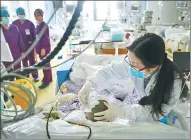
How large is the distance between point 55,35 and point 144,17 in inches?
97.7

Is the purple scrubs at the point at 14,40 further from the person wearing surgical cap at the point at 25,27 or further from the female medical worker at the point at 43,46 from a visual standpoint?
the female medical worker at the point at 43,46

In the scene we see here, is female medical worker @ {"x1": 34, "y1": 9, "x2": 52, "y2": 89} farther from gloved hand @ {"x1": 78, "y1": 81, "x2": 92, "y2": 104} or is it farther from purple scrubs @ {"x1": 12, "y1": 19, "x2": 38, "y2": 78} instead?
gloved hand @ {"x1": 78, "y1": 81, "x2": 92, "y2": 104}

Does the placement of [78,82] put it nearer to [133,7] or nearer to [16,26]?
[16,26]

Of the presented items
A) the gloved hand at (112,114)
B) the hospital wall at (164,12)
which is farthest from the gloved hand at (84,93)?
the hospital wall at (164,12)

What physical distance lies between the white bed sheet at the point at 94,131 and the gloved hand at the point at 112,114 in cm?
8

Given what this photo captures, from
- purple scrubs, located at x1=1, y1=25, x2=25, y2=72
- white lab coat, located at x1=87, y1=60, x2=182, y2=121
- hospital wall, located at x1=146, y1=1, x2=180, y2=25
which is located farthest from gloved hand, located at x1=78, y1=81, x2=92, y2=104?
hospital wall, located at x1=146, y1=1, x2=180, y2=25

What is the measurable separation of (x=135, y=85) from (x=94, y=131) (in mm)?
571

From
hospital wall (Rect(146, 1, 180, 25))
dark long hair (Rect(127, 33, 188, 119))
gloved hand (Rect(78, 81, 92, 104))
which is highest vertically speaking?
hospital wall (Rect(146, 1, 180, 25))

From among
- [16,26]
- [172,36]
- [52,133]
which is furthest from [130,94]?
[172,36]

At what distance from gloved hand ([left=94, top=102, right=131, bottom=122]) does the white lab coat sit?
2 cm

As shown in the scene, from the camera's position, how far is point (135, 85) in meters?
1.57

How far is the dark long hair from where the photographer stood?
1.19m

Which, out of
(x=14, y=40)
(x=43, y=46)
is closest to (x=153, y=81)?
(x=43, y=46)

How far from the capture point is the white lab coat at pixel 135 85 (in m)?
1.28
